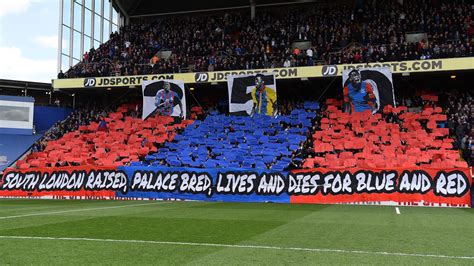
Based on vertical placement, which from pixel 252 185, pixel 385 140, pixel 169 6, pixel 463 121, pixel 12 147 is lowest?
pixel 252 185

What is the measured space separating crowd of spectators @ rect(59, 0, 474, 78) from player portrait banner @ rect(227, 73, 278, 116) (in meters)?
1.80

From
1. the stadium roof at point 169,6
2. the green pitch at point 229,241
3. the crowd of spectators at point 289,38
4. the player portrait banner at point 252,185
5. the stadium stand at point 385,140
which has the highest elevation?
the stadium roof at point 169,6

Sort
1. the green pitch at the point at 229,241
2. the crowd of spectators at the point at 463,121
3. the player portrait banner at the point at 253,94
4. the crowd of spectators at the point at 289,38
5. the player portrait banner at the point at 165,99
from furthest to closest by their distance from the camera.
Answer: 1. the player portrait banner at the point at 165,99
2. the crowd of spectators at the point at 289,38
3. the player portrait banner at the point at 253,94
4. the crowd of spectators at the point at 463,121
5. the green pitch at the point at 229,241

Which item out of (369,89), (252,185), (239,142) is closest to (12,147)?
(239,142)

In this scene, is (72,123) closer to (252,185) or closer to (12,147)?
(12,147)

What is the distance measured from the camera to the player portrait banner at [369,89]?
28.0 m

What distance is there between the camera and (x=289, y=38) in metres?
35.8

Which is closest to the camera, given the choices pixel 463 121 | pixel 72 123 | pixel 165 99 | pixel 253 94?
pixel 463 121

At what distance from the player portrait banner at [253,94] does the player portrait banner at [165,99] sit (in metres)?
3.24

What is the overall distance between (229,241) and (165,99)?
2365 cm

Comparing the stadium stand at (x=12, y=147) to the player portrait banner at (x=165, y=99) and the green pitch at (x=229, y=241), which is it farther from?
the green pitch at (x=229, y=241)

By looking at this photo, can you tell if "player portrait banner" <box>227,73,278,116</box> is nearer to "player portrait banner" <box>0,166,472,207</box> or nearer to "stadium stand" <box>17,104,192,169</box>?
"stadium stand" <box>17,104,192,169</box>

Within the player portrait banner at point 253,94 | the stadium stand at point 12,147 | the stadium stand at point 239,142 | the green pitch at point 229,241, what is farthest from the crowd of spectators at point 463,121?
the stadium stand at point 12,147

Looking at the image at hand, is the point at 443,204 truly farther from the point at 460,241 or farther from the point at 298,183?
the point at 460,241
